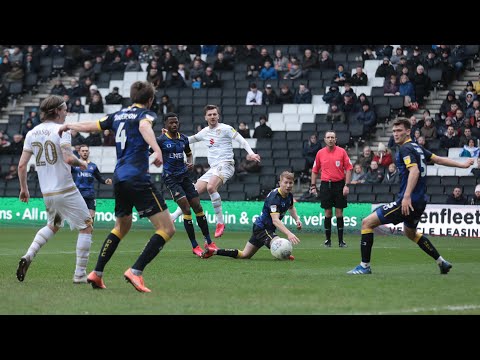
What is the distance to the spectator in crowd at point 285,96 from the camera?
32406 millimetres

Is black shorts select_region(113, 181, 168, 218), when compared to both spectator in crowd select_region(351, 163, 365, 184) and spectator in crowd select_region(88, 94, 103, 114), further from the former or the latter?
spectator in crowd select_region(88, 94, 103, 114)

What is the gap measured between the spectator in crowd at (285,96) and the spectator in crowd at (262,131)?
1635mm

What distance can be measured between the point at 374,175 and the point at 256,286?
16741 millimetres

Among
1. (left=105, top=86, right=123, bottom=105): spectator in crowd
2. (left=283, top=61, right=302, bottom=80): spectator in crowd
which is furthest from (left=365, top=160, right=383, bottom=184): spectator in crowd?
(left=105, top=86, right=123, bottom=105): spectator in crowd

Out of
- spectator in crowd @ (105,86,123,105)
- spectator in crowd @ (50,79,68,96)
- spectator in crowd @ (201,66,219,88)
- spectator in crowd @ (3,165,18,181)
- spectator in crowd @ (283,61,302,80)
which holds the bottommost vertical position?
spectator in crowd @ (3,165,18,181)

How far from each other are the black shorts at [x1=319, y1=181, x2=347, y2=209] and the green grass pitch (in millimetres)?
2422

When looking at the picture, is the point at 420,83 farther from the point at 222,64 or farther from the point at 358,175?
the point at 222,64

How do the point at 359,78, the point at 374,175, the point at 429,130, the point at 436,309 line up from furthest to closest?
the point at 359,78, the point at 429,130, the point at 374,175, the point at 436,309

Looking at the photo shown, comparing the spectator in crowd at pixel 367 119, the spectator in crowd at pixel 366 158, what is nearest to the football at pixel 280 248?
the spectator in crowd at pixel 366 158

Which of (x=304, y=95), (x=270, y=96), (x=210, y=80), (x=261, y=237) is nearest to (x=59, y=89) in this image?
(x=210, y=80)

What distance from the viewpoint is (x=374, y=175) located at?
27.7m

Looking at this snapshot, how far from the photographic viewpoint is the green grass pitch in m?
9.39

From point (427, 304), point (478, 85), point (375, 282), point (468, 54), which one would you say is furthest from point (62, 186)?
point (468, 54)

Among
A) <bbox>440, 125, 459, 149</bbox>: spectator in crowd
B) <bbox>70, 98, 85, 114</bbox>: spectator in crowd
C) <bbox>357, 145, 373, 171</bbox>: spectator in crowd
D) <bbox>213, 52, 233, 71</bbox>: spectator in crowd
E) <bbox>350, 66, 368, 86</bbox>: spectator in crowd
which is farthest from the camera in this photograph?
<bbox>213, 52, 233, 71</bbox>: spectator in crowd
